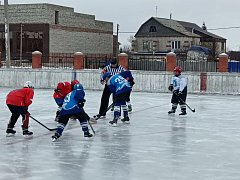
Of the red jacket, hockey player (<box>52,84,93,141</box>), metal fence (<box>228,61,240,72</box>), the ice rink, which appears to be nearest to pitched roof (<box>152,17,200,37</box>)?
metal fence (<box>228,61,240,72</box>)

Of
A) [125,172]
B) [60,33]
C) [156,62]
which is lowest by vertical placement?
[125,172]

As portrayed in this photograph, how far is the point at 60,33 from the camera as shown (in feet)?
161

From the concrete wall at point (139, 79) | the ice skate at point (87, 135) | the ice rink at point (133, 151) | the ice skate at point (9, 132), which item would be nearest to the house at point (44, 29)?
the concrete wall at point (139, 79)

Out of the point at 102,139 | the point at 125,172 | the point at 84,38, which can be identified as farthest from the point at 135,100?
the point at 84,38

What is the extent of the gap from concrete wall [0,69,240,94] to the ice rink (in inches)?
331

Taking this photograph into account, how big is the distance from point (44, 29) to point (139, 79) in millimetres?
26088

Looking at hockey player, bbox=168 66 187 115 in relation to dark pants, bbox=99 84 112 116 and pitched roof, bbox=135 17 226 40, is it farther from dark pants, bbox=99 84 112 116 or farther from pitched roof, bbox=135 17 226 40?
pitched roof, bbox=135 17 226 40

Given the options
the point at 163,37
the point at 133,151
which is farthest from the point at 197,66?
the point at 163,37

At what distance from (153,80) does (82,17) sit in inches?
1238

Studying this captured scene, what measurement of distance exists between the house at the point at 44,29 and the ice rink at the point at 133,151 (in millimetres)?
34826

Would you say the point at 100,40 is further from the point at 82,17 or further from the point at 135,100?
the point at 135,100

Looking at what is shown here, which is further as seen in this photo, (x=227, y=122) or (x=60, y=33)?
(x=60, y=33)

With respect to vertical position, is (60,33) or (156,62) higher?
(60,33)

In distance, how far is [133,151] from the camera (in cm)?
842
